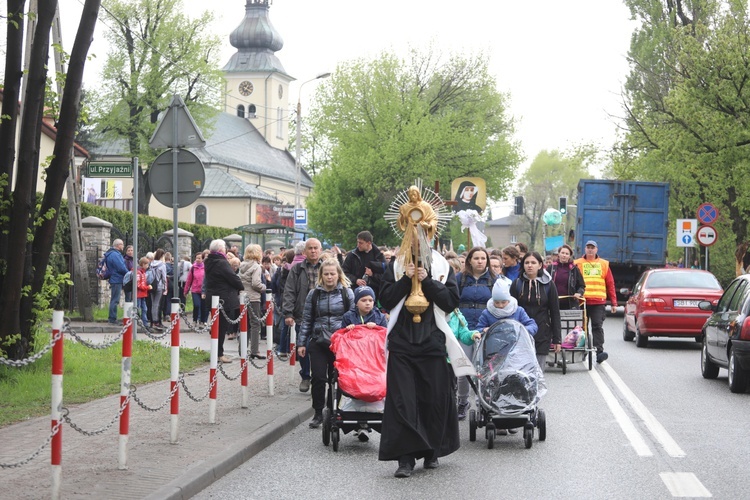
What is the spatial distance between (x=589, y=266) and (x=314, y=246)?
6.23 metres

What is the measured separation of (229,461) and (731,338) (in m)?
8.07

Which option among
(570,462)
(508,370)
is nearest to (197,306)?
(508,370)

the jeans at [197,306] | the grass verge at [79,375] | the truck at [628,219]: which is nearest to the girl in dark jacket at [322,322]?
the grass verge at [79,375]

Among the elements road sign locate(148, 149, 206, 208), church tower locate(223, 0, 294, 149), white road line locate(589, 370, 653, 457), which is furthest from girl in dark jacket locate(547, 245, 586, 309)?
church tower locate(223, 0, 294, 149)

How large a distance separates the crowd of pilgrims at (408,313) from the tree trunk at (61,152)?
8.73 ft

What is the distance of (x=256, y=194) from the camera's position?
90.3m

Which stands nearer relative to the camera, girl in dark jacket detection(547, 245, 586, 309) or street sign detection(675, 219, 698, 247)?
girl in dark jacket detection(547, 245, 586, 309)

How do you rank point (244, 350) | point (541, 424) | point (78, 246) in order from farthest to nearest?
point (78, 246)
point (244, 350)
point (541, 424)

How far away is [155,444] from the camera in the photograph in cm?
924

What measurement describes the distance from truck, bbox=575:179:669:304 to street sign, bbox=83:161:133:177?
63.7ft

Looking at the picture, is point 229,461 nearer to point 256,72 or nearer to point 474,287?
point 474,287

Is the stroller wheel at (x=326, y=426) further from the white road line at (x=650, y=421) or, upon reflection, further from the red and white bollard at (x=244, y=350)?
the white road line at (x=650, y=421)

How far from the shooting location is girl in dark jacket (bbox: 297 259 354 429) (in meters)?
10.9

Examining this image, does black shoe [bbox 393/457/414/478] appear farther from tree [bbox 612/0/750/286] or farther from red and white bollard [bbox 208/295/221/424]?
tree [bbox 612/0/750/286]
